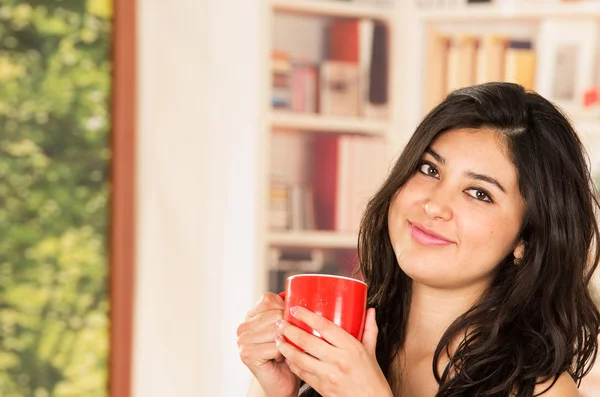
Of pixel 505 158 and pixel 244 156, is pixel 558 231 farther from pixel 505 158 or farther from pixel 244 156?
pixel 244 156

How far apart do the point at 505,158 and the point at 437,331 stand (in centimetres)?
35

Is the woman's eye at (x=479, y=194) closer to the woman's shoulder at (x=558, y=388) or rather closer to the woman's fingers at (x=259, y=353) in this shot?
the woman's shoulder at (x=558, y=388)

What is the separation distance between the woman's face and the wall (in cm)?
195

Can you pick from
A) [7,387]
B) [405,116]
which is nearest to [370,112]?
[405,116]

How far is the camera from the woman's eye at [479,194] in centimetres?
155

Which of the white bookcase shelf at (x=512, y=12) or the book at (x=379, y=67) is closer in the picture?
the white bookcase shelf at (x=512, y=12)

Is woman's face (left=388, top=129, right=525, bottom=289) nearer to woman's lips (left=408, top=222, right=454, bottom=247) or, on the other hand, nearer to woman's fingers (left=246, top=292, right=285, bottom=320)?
woman's lips (left=408, top=222, right=454, bottom=247)

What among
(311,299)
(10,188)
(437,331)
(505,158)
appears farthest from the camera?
(10,188)

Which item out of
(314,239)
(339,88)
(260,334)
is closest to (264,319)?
(260,334)

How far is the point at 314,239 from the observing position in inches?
140

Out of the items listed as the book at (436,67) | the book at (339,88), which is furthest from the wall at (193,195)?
the book at (436,67)

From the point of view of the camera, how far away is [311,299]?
4.54 ft

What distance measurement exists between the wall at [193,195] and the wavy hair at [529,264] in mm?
1932

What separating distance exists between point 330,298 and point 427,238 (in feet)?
0.78
